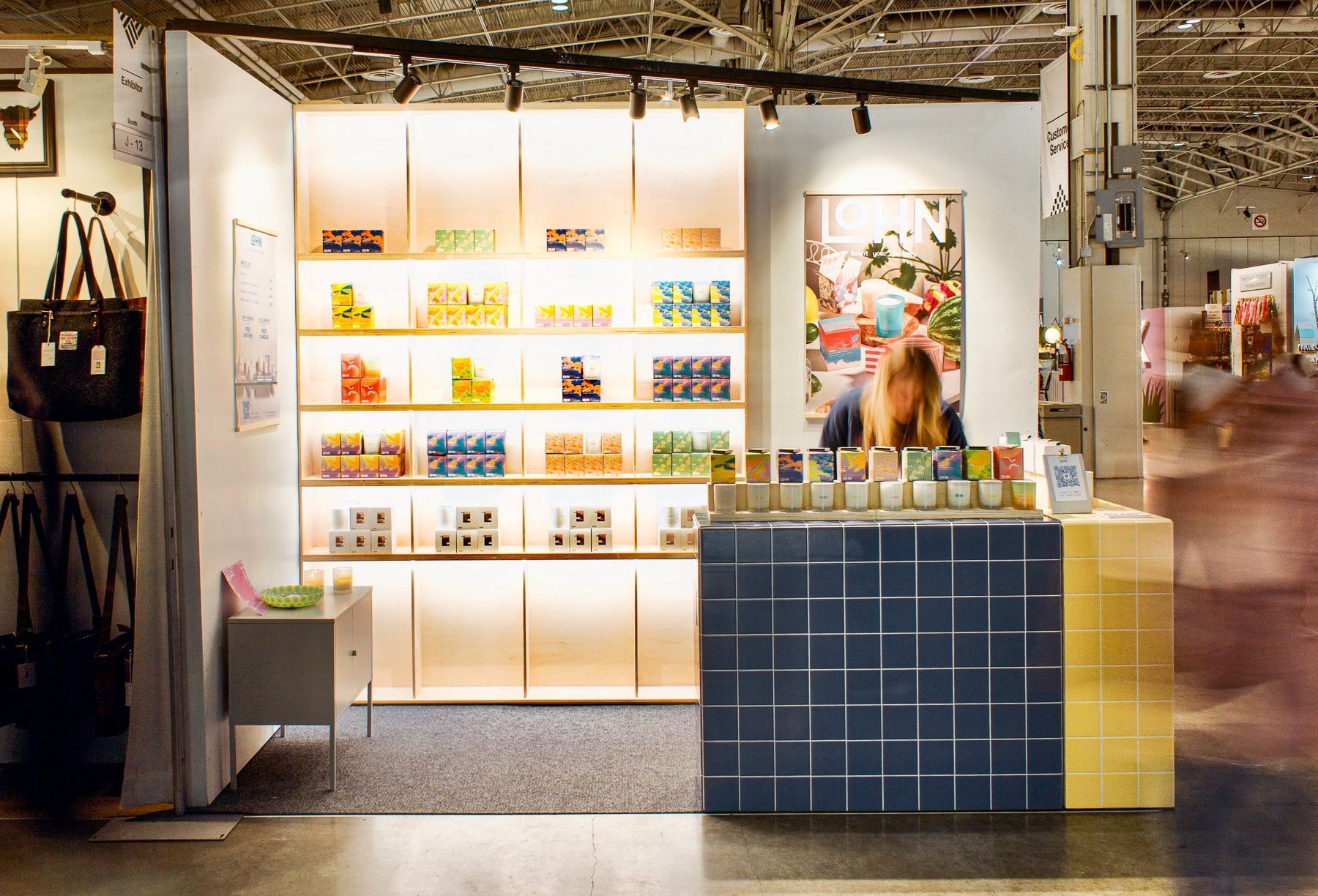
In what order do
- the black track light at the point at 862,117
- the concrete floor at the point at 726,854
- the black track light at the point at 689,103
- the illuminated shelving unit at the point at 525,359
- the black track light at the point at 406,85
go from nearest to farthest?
the concrete floor at the point at 726,854
the black track light at the point at 406,85
the black track light at the point at 689,103
the black track light at the point at 862,117
the illuminated shelving unit at the point at 525,359

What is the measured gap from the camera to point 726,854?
3.47 metres

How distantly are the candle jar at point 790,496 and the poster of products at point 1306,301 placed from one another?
10.7 meters

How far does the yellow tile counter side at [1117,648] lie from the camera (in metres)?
3.70

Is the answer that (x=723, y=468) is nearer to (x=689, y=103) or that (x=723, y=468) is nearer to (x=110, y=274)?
(x=689, y=103)

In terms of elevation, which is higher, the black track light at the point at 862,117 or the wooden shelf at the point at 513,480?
the black track light at the point at 862,117

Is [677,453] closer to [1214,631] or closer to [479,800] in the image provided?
[479,800]

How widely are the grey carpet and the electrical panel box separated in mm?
4037

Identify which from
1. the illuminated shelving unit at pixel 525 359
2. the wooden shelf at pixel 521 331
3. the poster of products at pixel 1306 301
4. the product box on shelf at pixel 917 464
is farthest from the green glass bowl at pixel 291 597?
the poster of products at pixel 1306 301

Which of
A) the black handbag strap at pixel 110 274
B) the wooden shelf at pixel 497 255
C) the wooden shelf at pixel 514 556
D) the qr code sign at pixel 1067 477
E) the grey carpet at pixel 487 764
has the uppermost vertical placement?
the wooden shelf at pixel 497 255

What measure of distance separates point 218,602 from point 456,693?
1.58 meters

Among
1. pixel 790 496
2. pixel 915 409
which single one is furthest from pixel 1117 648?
pixel 915 409

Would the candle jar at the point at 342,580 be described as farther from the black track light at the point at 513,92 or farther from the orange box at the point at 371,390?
the black track light at the point at 513,92

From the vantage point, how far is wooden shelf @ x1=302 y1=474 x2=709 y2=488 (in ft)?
16.8

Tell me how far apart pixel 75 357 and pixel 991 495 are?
367 centimetres
